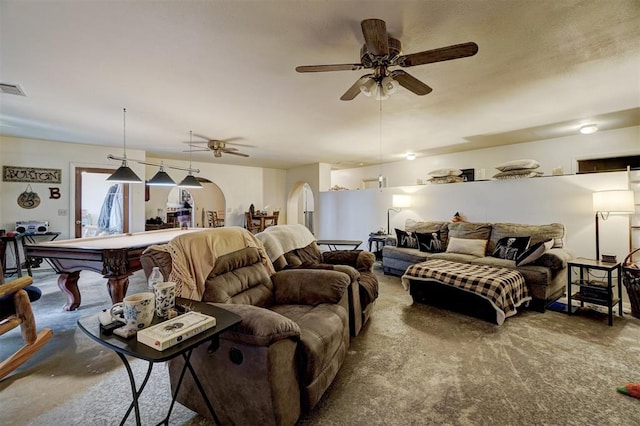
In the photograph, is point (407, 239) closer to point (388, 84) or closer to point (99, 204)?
point (388, 84)

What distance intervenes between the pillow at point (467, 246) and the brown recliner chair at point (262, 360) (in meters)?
2.94

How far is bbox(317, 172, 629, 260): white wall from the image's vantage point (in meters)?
3.77

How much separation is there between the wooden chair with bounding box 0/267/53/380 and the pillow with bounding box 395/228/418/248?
15.6 ft

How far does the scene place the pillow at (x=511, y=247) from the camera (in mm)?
3779

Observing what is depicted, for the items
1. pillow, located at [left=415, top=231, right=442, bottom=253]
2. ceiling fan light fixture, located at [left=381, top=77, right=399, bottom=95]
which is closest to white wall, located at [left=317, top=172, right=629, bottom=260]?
pillow, located at [left=415, top=231, right=442, bottom=253]

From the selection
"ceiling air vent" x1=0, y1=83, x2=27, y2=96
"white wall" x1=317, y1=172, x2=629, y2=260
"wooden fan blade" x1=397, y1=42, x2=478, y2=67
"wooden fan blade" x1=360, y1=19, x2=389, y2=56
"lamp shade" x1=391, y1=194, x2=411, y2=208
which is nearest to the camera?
"wooden fan blade" x1=360, y1=19, x2=389, y2=56

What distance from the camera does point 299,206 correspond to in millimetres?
9867

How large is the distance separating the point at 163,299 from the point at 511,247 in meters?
4.23

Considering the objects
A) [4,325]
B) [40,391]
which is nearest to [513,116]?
[40,391]

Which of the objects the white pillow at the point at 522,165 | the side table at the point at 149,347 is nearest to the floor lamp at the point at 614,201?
the white pillow at the point at 522,165

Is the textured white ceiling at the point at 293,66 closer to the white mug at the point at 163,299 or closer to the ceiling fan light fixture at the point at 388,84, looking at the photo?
the ceiling fan light fixture at the point at 388,84

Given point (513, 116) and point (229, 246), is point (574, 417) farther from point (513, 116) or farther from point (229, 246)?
point (513, 116)

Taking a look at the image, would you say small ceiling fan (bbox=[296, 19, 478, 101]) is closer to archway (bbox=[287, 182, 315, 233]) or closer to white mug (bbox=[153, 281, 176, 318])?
white mug (bbox=[153, 281, 176, 318])

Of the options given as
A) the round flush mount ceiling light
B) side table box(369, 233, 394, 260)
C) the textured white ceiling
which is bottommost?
side table box(369, 233, 394, 260)
